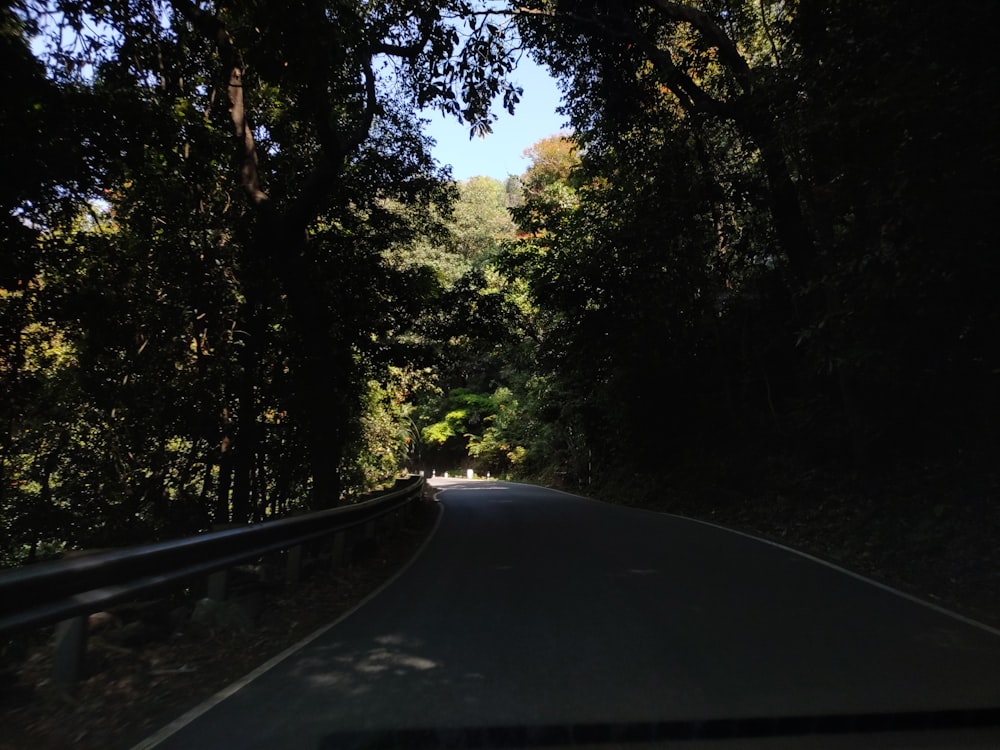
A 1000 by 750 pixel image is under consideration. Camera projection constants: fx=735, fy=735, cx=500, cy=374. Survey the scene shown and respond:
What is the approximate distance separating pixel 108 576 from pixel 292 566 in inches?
140

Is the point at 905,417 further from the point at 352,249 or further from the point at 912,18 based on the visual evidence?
the point at 352,249

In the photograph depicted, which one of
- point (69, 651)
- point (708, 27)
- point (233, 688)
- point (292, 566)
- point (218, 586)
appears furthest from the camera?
point (708, 27)

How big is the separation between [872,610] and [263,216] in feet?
32.1

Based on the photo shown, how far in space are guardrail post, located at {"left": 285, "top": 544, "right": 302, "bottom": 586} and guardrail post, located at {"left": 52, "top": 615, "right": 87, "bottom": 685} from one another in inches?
139

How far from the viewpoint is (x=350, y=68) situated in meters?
12.0

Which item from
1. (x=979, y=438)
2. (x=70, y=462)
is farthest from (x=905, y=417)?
(x=70, y=462)

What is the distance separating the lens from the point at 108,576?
4.80 m

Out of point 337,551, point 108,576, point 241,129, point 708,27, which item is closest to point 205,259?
point 241,129

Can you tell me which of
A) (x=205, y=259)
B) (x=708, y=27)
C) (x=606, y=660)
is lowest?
(x=606, y=660)

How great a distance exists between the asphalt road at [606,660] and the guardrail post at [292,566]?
3.69ft

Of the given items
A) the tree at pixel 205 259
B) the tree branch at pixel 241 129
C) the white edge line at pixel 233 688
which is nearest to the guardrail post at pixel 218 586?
the white edge line at pixel 233 688

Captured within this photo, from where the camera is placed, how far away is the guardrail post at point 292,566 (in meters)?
8.22

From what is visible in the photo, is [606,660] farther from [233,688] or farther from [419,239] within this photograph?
[419,239]

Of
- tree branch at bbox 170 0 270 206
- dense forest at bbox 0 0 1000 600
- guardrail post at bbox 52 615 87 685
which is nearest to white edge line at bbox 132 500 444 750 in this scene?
guardrail post at bbox 52 615 87 685
